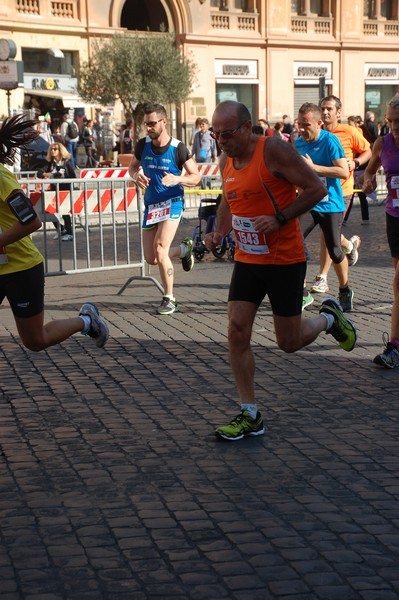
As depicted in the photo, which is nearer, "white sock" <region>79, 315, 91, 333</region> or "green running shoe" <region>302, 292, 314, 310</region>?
"white sock" <region>79, 315, 91, 333</region>

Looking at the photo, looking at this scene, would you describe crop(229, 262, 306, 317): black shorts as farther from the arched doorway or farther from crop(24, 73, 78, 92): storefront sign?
the arched doorway

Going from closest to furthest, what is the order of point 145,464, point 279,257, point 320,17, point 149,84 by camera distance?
point 145,464
point 279,257
point 149,84
point 320,17

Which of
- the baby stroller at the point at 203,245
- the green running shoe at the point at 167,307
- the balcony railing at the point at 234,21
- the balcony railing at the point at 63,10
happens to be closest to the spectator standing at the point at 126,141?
the balcony railing at the point at 63,10

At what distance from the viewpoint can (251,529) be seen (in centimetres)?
464

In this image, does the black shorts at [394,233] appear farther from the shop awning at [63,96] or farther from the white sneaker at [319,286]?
the shop awning at [63,96]

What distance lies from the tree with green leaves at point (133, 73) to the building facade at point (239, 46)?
1054 millimetres

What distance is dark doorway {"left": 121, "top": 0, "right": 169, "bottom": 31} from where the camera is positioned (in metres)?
43.4

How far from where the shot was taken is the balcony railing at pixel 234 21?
4562 centimetres

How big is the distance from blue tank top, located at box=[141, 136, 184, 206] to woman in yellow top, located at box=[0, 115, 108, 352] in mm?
3754

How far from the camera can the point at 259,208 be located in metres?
5.96

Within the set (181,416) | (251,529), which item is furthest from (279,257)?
(251,529)

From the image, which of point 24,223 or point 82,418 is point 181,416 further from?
point 24,223

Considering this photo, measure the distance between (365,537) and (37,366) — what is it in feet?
13.4

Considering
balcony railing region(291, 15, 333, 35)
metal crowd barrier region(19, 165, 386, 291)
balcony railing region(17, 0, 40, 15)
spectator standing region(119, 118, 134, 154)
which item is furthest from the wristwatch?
balcony railing region(291, 15, 333, 35)
